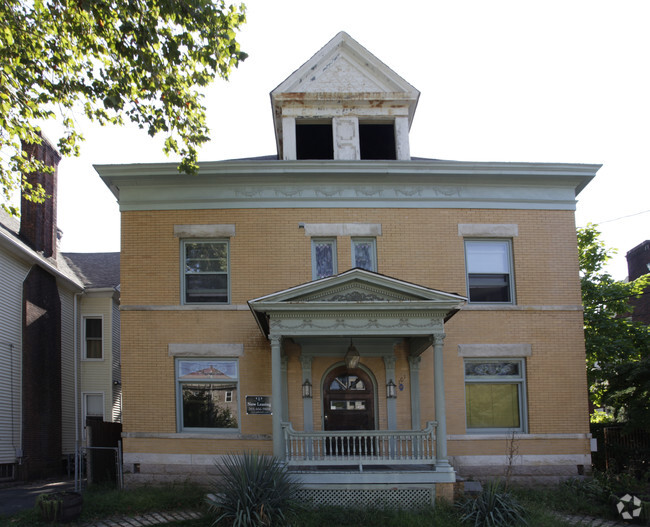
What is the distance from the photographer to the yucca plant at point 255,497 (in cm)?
1115

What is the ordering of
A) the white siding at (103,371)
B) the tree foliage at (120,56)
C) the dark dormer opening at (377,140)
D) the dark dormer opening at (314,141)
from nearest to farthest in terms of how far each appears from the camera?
the tree foliage at (120,56) → the dark dormer opening at (377,140) → the dark dormer opening at (314,141) → the white siding at (103,371)

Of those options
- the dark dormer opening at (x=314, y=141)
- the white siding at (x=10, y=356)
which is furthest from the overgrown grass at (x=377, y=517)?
the white siding at (x=10, y=356)

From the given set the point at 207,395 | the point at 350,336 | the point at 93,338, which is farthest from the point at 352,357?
the point at 93,338

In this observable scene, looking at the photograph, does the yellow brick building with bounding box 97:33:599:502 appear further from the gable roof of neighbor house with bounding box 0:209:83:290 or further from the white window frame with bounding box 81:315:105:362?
the white window frame with bounding box 81:315:105:362

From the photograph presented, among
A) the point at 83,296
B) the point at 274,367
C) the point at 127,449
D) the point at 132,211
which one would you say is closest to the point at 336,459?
the point at 274,367

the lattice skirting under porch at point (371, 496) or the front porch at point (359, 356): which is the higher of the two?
the front porch at point (359, 356)

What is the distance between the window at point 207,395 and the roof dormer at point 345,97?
17.9 ft

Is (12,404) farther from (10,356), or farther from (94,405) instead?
(94,405)

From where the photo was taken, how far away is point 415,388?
48.4 ft

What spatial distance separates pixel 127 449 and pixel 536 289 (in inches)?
393

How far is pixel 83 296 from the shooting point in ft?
75.2

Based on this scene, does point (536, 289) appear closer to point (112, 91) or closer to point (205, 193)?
point (205, 193)

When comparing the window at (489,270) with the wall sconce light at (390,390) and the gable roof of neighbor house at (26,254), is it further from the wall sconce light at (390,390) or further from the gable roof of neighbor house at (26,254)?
the gable roof of neighbor house at (26,254)

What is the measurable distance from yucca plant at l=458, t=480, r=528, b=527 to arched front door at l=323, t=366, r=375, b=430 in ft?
10.7
